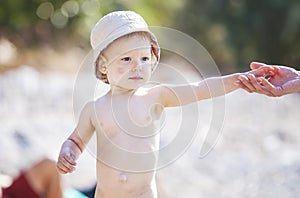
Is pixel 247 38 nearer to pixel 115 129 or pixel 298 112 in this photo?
pixel 298 112

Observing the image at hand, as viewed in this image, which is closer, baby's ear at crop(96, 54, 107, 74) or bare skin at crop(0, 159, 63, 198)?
baby's ear at crop(96, 54, 107, 74)

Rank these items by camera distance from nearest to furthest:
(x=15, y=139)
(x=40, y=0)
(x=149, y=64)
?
(x=149, y=64) → (x=15, y=139) → (x=40, y=0)

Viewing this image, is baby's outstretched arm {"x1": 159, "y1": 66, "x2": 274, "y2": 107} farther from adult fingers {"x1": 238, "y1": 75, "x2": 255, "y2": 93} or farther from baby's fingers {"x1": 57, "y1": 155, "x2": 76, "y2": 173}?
baby's fingers {"x1": 57, "y1": 155, "x2": 76, "y2": 173}

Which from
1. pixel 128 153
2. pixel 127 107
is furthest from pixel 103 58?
pixel 128 153

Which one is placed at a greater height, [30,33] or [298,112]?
[298,112]

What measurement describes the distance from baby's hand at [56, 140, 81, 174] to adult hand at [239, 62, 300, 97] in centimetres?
52

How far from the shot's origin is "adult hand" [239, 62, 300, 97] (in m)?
2.31

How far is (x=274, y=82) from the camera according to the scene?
7.85 ft

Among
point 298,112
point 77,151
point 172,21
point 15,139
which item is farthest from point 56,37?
point 77,151

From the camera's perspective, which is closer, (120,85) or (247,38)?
(120,85)

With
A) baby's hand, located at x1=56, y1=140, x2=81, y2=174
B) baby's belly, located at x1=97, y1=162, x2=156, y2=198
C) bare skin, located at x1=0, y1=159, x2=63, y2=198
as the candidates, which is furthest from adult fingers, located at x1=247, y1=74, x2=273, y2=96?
bare skin, located at x1=0, y1=159, x2=63, y2=198

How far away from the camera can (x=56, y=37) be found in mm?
13352

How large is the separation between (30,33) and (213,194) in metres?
9.64

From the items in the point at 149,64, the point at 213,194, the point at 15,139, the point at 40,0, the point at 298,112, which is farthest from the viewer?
the point at 40,0
